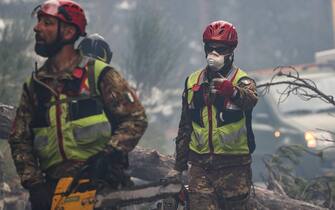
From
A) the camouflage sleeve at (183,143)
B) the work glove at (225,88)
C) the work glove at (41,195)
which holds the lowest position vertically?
the work glove at (41,195)

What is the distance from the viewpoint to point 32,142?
4094mm

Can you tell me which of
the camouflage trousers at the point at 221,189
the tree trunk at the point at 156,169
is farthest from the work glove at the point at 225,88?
the tree trunk at the point at 156,169

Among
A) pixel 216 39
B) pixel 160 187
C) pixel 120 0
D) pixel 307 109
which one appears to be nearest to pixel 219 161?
pixel 216 39

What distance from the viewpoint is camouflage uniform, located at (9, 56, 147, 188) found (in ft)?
13.0

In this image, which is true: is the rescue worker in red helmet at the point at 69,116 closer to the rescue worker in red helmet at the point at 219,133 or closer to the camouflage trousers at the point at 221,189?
the rescue worker in red helmet at the point at 219,133

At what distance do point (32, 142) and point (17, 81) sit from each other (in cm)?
809

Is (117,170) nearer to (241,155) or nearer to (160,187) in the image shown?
(160,187)

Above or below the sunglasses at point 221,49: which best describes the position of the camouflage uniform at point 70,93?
below

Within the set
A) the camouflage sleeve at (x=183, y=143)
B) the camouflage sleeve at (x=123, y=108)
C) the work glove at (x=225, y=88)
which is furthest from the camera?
the camouflage sleeve at (x=183, y=143)

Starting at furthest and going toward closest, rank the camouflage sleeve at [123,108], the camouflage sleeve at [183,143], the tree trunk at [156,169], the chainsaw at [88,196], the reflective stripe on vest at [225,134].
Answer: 1. the tree trunk at [156,169]
2. the camouflage sleeve at [183,143]
3. the reflective stripe on vest at [225,134]
4. the camouflage sleeve at [123,108]
5. the chainsaw at [88,196]

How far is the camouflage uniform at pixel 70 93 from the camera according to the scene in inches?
156

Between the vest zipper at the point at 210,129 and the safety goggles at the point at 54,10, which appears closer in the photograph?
the safety goggles at the point at 54,10

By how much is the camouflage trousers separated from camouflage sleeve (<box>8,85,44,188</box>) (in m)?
1.88

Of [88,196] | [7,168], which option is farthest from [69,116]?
A: [7,168]
